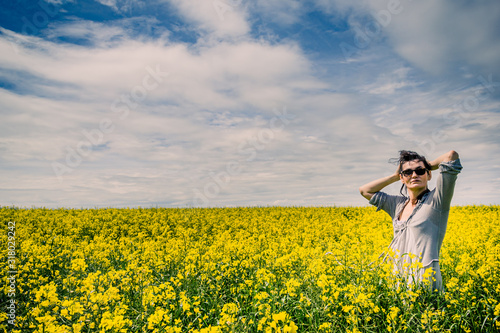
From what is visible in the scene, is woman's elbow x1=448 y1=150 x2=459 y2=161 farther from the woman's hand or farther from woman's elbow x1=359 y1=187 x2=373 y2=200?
woman's elbow x1=359 y1=187 x2=373 y2=200

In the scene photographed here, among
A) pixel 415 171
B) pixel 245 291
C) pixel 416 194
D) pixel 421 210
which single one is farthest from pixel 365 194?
pixel 245 291

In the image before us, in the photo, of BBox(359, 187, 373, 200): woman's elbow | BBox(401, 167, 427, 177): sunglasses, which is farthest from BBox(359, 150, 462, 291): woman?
BBox(359, 187, 373, 200): woman's elbow

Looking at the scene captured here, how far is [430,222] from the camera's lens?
13.8 feet

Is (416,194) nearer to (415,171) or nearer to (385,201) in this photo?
(415,171)

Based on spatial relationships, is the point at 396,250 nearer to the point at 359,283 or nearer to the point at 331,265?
the point at 359,283

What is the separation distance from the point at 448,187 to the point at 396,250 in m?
1.17

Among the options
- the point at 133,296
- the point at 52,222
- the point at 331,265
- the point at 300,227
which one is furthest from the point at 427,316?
the point at 52,222

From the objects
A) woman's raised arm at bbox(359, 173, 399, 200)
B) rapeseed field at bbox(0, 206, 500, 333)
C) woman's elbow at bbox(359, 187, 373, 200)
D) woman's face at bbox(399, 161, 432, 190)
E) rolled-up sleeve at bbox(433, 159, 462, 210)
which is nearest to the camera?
rolled-up sleeve at bbox(433, 159, 462, 210)

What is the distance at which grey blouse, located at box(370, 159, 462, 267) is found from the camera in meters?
3.99

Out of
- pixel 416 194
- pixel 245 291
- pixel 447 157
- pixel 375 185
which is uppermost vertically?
pixel 447 157

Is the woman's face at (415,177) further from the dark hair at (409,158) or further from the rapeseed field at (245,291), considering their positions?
the rapeseed field at (245,291)

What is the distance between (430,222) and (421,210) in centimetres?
18

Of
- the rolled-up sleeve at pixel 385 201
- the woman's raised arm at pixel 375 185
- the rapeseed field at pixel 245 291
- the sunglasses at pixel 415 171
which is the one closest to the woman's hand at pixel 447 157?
the sunglasses at pixel 415 171

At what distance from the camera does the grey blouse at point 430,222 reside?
13.1ft
